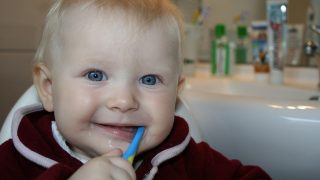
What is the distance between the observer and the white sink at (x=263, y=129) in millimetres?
540

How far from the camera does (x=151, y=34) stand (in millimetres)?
464

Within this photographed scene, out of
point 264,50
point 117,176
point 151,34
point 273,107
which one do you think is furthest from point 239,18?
point 117,176

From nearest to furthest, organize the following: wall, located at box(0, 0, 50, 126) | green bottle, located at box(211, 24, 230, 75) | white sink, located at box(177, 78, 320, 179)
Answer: white sink, located at box(177, 78, 320, 179)
wall, located at box(0, 0, 50, 126)
green bottle, located at box(211, 24, 230, 75)

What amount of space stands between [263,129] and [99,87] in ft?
0.86

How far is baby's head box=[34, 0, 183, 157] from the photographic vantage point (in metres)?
0.44

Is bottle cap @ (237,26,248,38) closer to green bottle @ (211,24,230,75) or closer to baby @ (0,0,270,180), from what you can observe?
green bottle @ (211,24,230,75)

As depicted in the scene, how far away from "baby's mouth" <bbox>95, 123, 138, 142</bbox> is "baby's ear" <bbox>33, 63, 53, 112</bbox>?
0.32ft

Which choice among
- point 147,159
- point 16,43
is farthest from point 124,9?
point 16,43

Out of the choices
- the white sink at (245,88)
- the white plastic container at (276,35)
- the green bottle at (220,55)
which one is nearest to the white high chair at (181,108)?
the white sink at (245,88)

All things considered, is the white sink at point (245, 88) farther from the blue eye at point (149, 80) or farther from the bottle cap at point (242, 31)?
the blue eye at point (149, 80)

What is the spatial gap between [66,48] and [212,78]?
0.66 m

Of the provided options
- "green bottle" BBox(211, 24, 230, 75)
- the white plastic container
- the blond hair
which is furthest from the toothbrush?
"green bottle" BBox(211, 24, 230, 75)

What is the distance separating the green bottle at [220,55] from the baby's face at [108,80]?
66cm

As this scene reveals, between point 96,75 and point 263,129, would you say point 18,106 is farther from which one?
point 263,129
